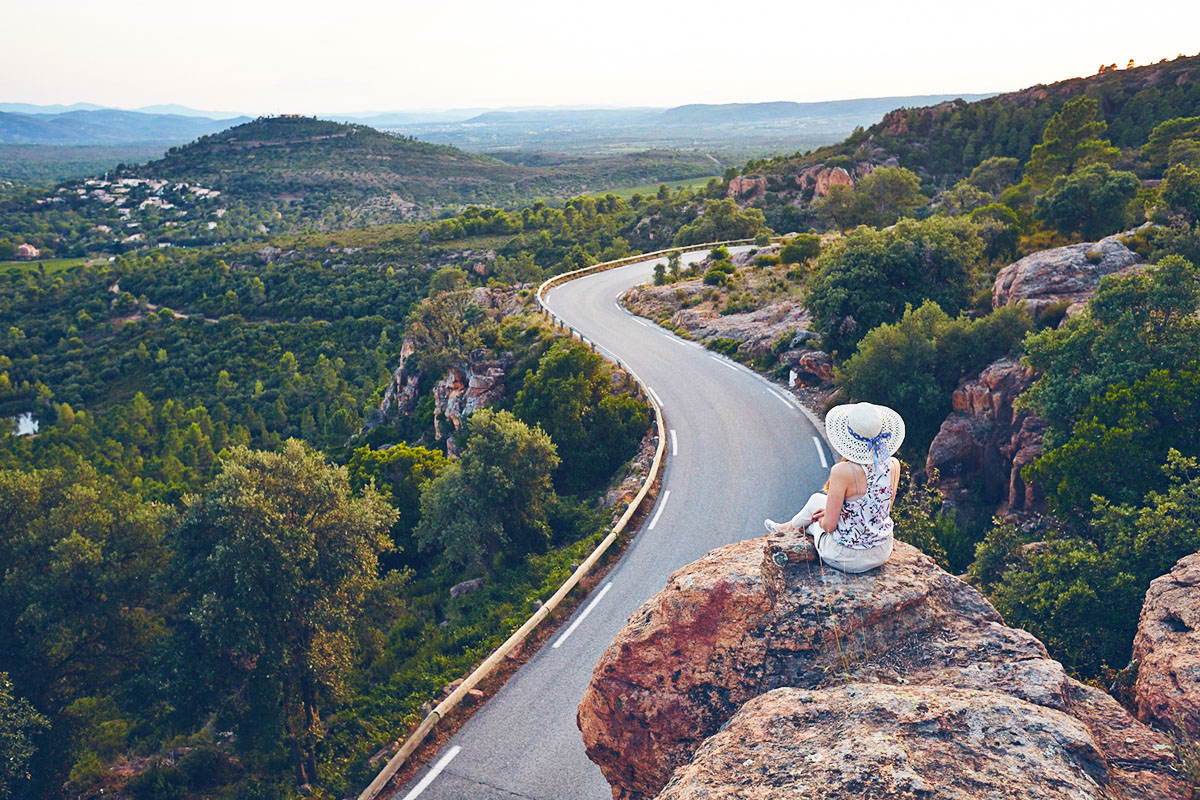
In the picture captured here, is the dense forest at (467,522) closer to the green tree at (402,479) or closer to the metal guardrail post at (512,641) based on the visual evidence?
the green tree at (402,479)

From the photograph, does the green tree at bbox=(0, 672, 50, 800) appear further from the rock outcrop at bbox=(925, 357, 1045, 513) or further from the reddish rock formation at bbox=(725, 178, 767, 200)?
the reddish rock formation at bbox=(725, 178, 767, 200)

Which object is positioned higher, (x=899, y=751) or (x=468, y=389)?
(x=899, y=751)

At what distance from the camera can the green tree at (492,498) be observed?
1889cm

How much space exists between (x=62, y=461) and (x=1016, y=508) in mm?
56141

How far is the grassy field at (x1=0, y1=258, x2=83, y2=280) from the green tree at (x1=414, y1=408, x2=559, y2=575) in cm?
11923

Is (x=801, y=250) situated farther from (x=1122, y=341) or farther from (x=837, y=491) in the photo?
(x=837, y=491)

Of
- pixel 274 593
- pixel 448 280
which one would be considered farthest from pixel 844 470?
pixel 448 280

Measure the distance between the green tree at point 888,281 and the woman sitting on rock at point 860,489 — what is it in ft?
66.4

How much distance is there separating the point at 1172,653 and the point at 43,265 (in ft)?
482

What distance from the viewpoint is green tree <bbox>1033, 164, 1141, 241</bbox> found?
90.0 feet

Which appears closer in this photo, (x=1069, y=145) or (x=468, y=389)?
(x=468, y=389)

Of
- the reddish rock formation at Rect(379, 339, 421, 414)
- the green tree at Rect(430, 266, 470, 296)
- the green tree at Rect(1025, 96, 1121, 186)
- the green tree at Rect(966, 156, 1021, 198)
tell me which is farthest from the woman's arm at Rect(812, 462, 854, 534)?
the green tree at Rect(966, 156, 1021, 198)

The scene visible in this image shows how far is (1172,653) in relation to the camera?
→ 608 centimetres

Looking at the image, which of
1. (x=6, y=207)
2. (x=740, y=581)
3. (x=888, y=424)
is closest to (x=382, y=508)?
(x=740, y=581)
